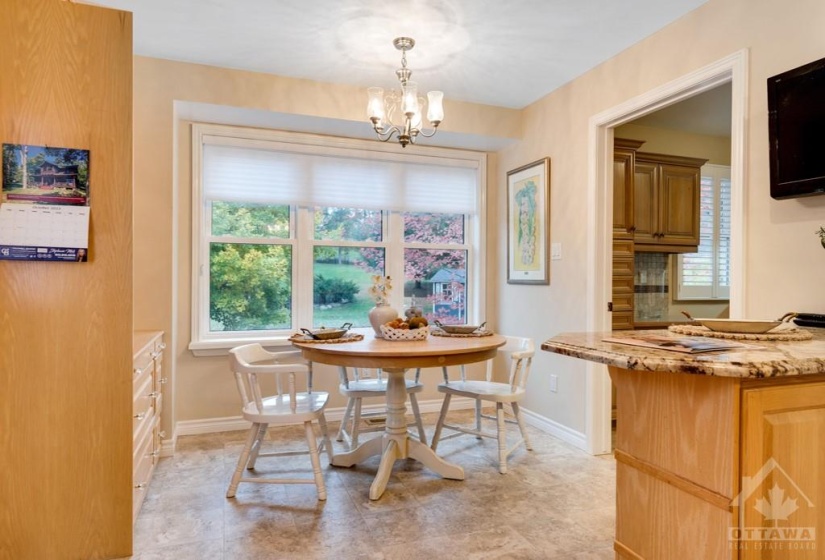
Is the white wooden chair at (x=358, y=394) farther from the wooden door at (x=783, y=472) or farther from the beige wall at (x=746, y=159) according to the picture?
the wooden door at (x=783, y=472)

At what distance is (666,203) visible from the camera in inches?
157

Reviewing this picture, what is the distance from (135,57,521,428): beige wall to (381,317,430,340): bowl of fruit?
130 centimetres

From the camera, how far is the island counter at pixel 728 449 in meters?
1.15

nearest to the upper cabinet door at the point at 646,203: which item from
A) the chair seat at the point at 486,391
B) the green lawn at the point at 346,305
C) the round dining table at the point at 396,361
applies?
the chair seat at the point at 486,391

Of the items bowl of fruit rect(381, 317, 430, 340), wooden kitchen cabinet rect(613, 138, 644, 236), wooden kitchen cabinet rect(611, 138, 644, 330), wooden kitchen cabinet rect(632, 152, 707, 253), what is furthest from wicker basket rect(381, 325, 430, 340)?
wooden kitchen cabinet rect(632, 152, 707, 253)

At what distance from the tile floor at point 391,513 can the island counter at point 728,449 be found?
84cm

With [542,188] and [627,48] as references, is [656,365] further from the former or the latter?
[542,188]

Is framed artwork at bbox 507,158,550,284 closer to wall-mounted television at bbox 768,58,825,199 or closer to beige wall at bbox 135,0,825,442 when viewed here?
beige wall at bbox 135,0,825,442

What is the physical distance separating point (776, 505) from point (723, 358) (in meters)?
0.44

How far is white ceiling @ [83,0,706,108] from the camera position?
2.49 m

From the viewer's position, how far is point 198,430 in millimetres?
3518

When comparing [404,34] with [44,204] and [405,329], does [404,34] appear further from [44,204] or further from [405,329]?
[44,204]

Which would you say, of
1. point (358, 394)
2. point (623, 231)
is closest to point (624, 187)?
point (623, 231)

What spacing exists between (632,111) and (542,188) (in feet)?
3.07
